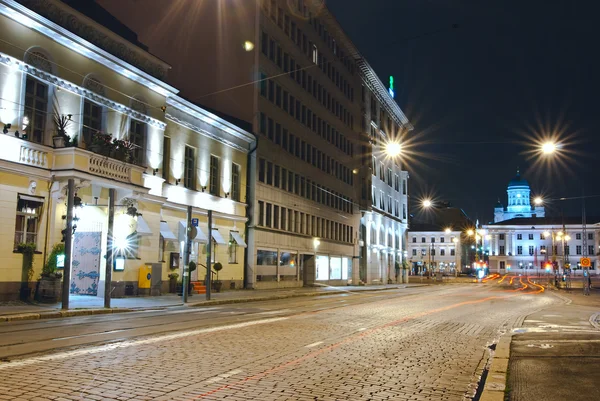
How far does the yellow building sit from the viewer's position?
851 inches

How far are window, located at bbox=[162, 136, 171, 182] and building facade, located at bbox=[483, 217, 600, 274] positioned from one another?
145 meters

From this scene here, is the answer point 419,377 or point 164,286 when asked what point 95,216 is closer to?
point 164,286

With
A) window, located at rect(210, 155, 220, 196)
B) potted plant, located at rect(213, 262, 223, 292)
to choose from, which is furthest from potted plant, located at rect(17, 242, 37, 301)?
window, located at rect(210, 155, 220, 196)

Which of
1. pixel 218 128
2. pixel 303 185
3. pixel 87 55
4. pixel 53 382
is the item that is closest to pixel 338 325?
pixel 53 382

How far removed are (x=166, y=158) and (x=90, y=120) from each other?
6.26 metres

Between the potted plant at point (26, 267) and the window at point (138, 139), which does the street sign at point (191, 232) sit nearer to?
the window at point (138, 139)

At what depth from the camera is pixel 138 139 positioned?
2864cm

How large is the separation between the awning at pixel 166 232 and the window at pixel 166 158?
2374mm

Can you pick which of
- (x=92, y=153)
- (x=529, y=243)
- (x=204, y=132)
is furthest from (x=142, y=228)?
(x=529, y=243)

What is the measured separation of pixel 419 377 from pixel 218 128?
29258 millimetres

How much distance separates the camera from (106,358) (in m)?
9.52

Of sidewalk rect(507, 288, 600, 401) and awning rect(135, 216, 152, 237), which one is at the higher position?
awning rect(135, 216, 152, 237)

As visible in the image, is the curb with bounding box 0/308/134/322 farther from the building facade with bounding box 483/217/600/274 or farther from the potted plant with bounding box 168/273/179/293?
the building facade with bounding box 483/217/600/274

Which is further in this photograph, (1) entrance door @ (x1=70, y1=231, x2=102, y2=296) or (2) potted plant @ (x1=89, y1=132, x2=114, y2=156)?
(1) entrance door @ (x1=70, y1=231, x2=102, y2=296)
